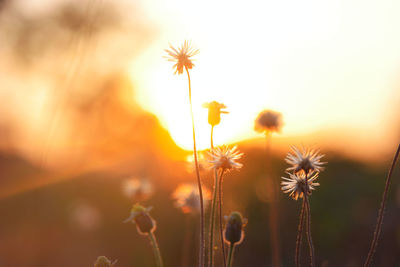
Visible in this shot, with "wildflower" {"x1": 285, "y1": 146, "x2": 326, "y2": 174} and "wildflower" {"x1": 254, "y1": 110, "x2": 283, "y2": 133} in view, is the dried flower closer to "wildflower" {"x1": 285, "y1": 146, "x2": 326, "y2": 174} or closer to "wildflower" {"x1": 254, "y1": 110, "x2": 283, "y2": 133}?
"wildflower" {"x1": 285, "y1": 146, "x2": 326, "y2": 174}

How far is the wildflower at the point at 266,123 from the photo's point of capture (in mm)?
3904

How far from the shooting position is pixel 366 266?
1876mm

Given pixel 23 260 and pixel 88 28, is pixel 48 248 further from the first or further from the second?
pixel 88 28

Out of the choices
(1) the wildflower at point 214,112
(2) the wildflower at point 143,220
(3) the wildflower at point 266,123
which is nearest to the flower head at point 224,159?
(1) the wildflower at point 214,112

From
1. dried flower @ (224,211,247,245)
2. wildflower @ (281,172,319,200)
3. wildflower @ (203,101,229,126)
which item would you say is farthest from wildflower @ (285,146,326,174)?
wildflower @ (203,101,229,126)

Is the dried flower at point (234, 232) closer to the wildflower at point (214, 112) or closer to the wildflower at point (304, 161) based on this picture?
the wildflower at point (304, 161)

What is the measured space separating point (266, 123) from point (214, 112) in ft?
4.86

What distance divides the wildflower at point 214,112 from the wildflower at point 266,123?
1.36m

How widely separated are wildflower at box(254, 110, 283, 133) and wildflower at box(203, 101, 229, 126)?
136 centimetres

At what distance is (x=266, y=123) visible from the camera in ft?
12.9

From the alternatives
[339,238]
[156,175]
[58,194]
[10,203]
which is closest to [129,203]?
[156,175]

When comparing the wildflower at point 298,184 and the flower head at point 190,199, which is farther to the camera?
the flower head at point 190,199

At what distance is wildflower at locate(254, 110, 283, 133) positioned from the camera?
154 inches

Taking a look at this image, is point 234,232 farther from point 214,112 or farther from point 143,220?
point 214,112
